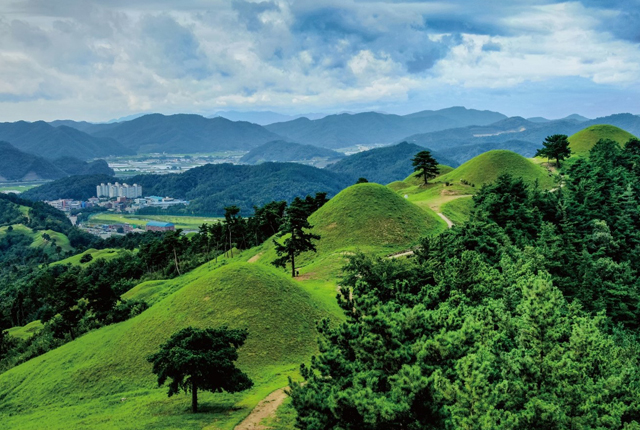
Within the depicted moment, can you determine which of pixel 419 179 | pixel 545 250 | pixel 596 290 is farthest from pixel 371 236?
pixel 419 179

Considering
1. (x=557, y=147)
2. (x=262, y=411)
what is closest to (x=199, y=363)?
(x=262, y=411)

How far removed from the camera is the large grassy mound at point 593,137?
126 meters

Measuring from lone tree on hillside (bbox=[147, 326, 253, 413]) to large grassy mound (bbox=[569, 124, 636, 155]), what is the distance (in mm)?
124405

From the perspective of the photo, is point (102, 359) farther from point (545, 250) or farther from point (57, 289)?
point (545, 250)

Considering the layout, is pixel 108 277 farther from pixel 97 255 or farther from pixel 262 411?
pixel 262 411

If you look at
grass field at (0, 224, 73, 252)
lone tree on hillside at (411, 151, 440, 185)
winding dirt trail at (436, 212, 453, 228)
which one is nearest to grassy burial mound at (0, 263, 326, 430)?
winding dirt trail at (436, 212, 453, 228)

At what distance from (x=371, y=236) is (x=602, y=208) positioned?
1380 inches

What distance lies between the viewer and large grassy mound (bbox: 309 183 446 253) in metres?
61.0

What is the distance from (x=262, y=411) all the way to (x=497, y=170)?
299ft

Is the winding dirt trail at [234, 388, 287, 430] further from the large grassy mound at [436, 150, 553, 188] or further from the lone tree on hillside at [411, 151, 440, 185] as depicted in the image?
the large grassy mound at [436, 150, 553, 188]

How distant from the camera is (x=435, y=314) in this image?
18859 mm

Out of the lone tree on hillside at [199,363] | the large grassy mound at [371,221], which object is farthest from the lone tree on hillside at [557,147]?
the lone tree on hillside at [199,363]

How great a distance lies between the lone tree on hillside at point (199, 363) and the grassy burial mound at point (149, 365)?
67.4 inches

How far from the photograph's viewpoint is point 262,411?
76.8 feet
